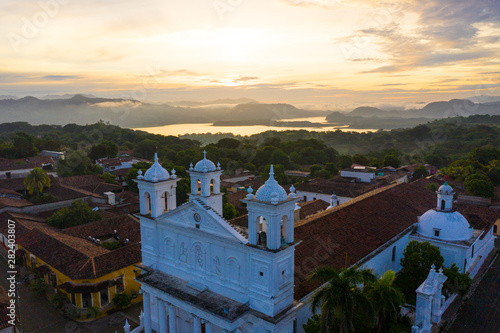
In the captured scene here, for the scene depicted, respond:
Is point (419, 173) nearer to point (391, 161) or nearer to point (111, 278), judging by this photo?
point (391, 161)

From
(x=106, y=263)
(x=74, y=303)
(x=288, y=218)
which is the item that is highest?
(x=288, y=218)

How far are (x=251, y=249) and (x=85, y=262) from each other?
46.9ft

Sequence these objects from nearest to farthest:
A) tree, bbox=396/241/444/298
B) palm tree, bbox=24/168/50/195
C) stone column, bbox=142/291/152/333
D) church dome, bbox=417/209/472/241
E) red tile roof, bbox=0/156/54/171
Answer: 1. stone column, bbox=142/291/152/333
2. tree, bbox=396/241/444/298
3. church dome, bbox=417/209/472/241
4. palm tree, bbox=24/168/50/195
5. red tile roof, bbox=0/156/54/171

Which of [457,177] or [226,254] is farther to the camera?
[457,177]

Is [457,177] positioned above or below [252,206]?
below

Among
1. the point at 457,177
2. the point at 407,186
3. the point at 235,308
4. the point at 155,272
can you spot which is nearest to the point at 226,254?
the point at 235,308

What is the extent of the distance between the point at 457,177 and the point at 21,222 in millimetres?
57253

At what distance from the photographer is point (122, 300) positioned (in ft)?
74.1

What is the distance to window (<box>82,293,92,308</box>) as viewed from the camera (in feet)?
73.1

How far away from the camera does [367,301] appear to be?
12961 millimetres

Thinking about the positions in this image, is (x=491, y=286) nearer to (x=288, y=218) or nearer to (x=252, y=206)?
(x=288, y=218)

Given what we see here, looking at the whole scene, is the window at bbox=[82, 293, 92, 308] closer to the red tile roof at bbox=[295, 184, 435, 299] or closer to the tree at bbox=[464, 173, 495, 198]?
the red tile roof at bbox=[295, 184, 435, 299]

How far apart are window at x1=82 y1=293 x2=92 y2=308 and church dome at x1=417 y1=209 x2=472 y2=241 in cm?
2279

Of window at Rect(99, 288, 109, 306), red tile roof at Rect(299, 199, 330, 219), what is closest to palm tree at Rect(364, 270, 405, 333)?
window at Rect(99, 288, 109, 306)
